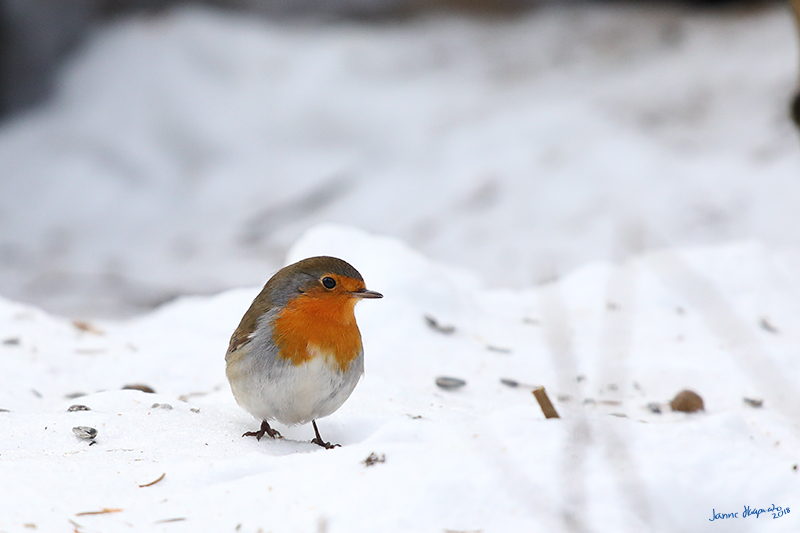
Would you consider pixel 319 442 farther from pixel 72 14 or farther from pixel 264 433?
pixel 72 14

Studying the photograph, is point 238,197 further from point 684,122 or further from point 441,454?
point 441,454

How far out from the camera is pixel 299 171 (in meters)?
9.41

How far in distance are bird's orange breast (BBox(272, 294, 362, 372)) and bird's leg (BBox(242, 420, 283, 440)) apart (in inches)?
11.3

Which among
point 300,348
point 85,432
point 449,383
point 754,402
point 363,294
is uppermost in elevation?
point 363,294

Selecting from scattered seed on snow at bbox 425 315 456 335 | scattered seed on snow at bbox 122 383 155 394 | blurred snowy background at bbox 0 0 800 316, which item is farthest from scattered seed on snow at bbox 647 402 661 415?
blurred snowy background at bbox 0 0 800 316

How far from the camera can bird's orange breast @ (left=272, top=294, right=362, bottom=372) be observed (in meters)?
2.79

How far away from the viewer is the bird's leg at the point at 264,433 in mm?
2873

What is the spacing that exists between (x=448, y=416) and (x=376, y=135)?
671cm

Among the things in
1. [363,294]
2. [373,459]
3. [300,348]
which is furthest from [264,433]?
[373,459]

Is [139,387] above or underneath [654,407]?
above

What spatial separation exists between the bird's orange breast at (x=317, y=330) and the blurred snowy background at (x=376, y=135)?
440 centimetres

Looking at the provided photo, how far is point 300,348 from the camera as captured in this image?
2791 millimetres
